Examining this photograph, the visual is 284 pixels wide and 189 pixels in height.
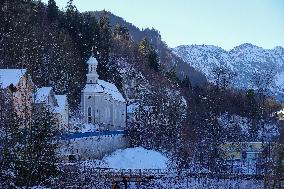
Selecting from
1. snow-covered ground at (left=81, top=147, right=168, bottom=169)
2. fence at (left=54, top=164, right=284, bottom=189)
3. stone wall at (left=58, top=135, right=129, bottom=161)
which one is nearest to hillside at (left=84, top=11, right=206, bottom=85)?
stone wall at (left=58, top=135, right=129, bottom=161)

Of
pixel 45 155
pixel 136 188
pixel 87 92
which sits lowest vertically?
pixel 136 188

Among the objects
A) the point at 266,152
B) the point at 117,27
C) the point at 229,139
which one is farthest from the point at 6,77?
the point at 117,27

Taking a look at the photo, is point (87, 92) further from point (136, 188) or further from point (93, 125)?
point (136, 188)

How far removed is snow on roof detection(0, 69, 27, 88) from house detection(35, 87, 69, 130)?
254cm

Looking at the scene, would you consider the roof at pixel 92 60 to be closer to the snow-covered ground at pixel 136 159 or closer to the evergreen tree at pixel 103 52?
the snow-covered ground at pixel 136 159

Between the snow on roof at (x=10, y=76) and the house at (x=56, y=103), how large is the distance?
2.54 m

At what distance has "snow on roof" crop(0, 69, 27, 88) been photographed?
41438 millimetres

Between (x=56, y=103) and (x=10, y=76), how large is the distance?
20.5 ft

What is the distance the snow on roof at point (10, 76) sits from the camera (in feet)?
136

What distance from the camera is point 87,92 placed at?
5681cm

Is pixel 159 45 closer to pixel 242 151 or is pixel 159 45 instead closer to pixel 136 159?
pixel 242 151

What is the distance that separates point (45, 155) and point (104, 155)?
21454 millimetres

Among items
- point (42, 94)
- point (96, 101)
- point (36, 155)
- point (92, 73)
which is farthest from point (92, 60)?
point (36, 155)

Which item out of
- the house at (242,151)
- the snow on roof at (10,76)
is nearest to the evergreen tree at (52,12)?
the snow on roof at (10,76)
